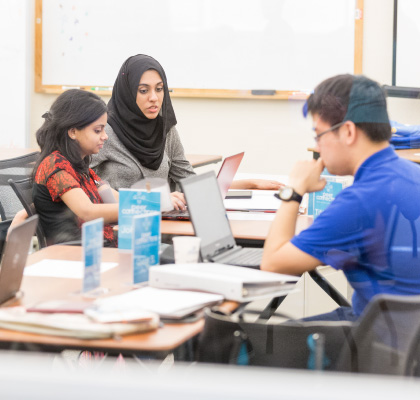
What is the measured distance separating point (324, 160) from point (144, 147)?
1.42 metres

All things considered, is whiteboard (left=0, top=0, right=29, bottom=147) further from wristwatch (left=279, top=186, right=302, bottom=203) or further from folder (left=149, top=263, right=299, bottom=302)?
folder (left=149, top=263, right=299, bottom=302)

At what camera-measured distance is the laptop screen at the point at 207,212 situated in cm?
176

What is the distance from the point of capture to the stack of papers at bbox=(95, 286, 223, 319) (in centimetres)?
134

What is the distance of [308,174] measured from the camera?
1.82 metres

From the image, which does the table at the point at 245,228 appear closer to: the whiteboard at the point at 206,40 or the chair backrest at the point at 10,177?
the chair backrest at the point at 10,177

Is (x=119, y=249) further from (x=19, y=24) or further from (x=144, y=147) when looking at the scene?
(x=19, y=24)

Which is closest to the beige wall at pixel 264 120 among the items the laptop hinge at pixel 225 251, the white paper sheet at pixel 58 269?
the laptop hinge at pixel 225 251

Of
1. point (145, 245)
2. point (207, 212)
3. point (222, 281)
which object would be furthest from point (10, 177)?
point (222, 281)

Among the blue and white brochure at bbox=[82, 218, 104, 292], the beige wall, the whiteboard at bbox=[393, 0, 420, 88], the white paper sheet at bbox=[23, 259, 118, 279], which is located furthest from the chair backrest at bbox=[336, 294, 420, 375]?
the whiteboard at bbox=[393, 0, 420, 88]

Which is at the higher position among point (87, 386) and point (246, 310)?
point (87, 386)

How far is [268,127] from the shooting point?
196 inches

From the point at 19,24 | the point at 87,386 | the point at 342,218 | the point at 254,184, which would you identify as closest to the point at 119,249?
the point at 342,218

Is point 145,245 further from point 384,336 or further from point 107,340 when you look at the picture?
point 384,336

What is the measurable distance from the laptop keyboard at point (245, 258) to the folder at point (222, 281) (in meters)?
0.20
